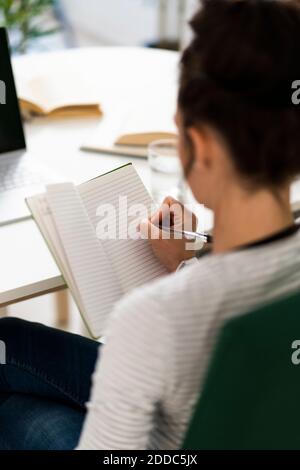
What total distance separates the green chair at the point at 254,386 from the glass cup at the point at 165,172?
0.69 meters

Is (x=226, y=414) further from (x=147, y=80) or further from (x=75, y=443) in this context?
(x=147, y=80)

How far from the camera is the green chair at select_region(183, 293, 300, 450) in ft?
2.18

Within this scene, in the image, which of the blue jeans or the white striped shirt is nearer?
the white striped shirt

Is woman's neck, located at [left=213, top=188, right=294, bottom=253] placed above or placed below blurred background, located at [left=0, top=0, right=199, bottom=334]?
below

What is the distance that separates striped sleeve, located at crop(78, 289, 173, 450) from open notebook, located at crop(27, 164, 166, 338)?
0.86 feet

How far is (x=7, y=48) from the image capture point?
4.83ft

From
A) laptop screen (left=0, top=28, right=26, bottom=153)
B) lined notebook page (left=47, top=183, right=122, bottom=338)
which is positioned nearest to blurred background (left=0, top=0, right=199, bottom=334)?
laptop screen (left=0, top=28, right=26, bottom=153)

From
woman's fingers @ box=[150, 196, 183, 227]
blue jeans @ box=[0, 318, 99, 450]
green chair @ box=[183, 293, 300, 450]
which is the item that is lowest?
blue jeans @ box=[0, 318, 99, 450]

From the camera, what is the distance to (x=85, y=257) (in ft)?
3.62

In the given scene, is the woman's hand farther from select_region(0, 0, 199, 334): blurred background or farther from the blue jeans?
select_region(0, 0, 199, 334): blurred background

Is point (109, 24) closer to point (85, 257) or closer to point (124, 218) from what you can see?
point (124, 218)

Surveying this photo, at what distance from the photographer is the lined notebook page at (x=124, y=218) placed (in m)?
1.14

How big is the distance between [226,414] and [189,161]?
30 cm
